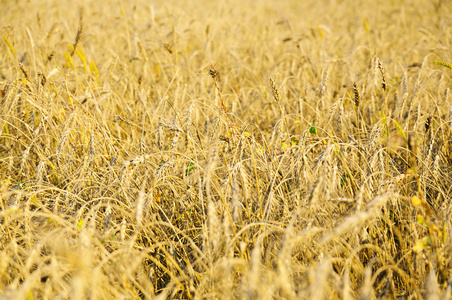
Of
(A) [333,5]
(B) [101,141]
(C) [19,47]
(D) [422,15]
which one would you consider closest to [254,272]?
(B) [101,141]

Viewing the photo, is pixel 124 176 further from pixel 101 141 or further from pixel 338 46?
pixel 338 46

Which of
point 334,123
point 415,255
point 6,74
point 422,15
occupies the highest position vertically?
point 422,15

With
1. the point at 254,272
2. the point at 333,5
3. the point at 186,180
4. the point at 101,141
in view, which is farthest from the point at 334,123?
the point at 333,5

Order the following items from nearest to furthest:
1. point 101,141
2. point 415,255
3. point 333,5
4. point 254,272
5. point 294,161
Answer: point 254,272, point 415,255, point 294,161, point 101,141, point 333,5

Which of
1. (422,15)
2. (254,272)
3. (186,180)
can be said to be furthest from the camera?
(422,15)

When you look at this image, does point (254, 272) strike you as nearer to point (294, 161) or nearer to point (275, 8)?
point (294, 161)

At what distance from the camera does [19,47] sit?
4.33m

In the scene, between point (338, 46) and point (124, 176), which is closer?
point (124, 176)

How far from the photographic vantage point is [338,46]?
15.6 ft

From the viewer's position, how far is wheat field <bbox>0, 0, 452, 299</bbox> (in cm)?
118

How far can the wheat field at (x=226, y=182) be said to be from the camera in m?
1.18

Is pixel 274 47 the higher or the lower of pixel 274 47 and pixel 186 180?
the higher

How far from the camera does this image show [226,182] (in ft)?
4.73

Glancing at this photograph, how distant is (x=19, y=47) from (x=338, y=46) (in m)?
4.60
